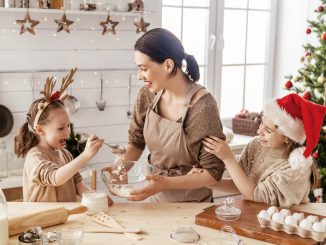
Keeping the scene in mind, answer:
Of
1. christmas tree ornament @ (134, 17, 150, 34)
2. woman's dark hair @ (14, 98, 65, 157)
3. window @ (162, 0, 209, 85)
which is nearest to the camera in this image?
woman's dark hair @ (14, 98, 65, 157)

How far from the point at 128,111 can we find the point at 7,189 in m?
1.13

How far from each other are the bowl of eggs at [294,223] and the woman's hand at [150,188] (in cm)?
42

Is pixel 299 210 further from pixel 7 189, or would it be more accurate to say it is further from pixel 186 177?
pixel 7 189

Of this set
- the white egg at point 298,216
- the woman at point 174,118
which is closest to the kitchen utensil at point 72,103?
the woman at point 174,118

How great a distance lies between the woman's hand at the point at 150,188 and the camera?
195 cm

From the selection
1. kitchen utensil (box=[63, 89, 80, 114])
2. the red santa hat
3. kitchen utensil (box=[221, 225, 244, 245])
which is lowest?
kitchen utensil (box=[221, 225, 244, 245])

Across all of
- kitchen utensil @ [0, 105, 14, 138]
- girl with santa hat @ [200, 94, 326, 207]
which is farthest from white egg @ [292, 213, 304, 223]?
kitchen utensil @ [0, 105, 14, 138]

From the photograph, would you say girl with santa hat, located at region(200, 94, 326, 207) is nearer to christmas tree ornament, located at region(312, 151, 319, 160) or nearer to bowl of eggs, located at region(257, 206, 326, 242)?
bowl of eggs, located at region(257, 206, 326, 242)

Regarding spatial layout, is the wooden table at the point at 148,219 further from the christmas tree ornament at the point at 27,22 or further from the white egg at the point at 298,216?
the christmas tree ornament at the point at 27,22

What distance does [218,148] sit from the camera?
6.85 ft

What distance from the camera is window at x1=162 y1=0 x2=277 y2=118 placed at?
4.35 m

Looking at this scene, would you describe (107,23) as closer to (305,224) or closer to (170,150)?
(170,150)

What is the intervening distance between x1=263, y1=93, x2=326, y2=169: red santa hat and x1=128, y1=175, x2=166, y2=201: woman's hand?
0.53m

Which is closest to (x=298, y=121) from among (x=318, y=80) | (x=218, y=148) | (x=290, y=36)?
(x=218, y=148)
